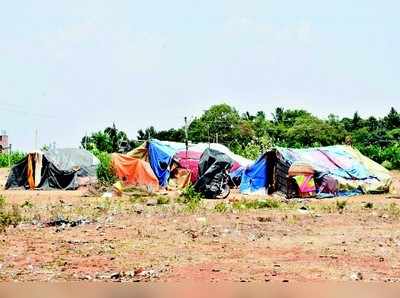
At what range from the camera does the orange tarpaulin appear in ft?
108

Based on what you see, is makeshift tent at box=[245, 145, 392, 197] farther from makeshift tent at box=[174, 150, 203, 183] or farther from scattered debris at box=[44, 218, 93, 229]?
scattered debris at box=[44, 218, 93, 229]

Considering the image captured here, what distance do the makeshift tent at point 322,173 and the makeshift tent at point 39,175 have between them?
447 inches

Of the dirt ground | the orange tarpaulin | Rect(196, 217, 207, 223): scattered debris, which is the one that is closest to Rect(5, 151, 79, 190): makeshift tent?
the orange tarpaulin

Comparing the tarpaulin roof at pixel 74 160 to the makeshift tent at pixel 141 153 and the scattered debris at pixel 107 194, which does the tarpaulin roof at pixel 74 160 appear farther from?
A: the scattered debris at pixel 107 194

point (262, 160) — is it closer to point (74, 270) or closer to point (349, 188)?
point (349, 188)

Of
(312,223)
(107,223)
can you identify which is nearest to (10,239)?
(107,223)

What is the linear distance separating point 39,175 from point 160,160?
651 cm

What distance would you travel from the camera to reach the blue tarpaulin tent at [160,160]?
35500 mm

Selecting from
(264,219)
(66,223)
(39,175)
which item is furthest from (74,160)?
(264,219)

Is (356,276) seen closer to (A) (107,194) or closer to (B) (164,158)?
(A) (107,194)

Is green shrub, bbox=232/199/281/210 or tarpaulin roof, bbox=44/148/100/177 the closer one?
green shrub, bbox=232/199/281/210

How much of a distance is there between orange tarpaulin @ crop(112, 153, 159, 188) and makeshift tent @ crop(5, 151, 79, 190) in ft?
13.1

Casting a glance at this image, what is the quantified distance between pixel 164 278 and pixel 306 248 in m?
3.48

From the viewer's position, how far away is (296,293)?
319 inches
